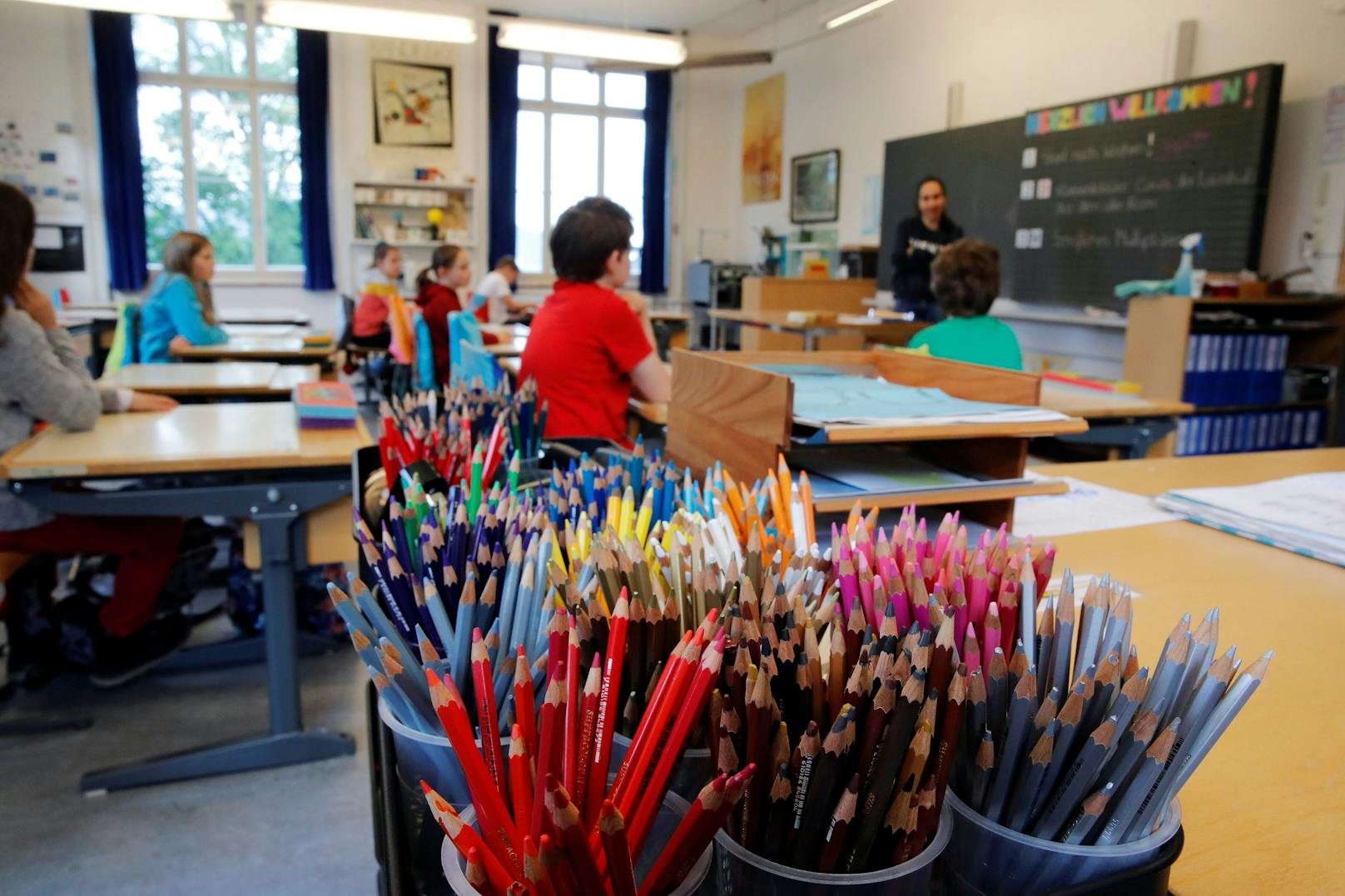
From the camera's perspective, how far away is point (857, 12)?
5.90 meters

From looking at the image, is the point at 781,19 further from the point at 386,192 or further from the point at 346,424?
the point at 346,424

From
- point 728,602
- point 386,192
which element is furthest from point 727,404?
point 386,192

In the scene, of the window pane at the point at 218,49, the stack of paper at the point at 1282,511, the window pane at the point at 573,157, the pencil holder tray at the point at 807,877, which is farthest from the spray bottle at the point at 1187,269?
the window pane at the point at 218,49

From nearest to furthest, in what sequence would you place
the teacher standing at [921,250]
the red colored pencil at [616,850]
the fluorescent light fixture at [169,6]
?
the red colored pencil at [616,850], the fluorescent light fixture at [169,6], the teacher standing at [921,250]

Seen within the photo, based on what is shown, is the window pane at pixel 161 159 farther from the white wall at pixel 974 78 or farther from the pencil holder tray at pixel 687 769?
the pencil holder tray at pixel 687 769

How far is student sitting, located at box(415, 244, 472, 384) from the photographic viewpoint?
16.1ft

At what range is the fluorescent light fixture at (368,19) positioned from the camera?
542 centimetres

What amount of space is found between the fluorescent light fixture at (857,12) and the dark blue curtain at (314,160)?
4.73m

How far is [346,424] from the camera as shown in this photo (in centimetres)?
223

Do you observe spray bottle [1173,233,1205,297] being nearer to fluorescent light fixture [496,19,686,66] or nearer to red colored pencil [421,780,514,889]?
fluorescent light fixture [496,19,686,66]

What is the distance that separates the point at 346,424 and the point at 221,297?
7345 millimetres

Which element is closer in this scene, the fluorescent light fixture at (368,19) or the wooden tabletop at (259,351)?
the wooden tabletop at (259,351)

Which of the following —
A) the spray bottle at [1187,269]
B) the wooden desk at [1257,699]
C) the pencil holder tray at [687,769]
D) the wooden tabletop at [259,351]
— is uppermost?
the spray bottle at [1187,269]

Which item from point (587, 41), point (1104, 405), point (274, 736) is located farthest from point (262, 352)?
point (1104, 405)
